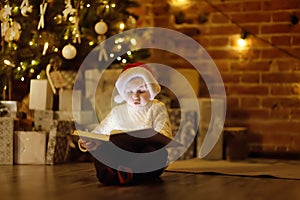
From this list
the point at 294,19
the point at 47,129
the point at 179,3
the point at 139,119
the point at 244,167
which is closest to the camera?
the point at 139,119

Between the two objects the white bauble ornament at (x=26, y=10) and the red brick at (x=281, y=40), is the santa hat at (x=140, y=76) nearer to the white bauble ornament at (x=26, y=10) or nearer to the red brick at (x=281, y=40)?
the white bauble ornament at (x=26, y=10)

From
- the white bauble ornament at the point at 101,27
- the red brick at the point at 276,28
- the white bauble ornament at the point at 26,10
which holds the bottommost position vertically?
the white bauble ornament at the point at 101,27

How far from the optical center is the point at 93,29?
329cm

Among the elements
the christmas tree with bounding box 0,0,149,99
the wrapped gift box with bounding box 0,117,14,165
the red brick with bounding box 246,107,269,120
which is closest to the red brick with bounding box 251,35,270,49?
the red brick with bounding box 246,107,269,120

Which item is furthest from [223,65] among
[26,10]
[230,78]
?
[26,10]

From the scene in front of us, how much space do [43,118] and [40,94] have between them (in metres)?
0.13

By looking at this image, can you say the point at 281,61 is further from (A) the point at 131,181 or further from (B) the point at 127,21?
(A) the point at 131,181

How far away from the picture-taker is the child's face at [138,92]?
250 centimetres

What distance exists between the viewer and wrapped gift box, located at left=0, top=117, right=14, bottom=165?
286cm

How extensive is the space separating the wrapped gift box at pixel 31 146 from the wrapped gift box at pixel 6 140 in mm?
36

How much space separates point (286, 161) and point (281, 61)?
0.59 meters

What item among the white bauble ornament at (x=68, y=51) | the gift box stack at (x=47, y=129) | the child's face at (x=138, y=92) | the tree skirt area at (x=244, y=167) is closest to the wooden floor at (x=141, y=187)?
the tree skirt area at (x=244, y=167)

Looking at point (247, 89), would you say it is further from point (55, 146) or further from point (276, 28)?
point (55, 146)

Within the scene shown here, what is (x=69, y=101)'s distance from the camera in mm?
3080
